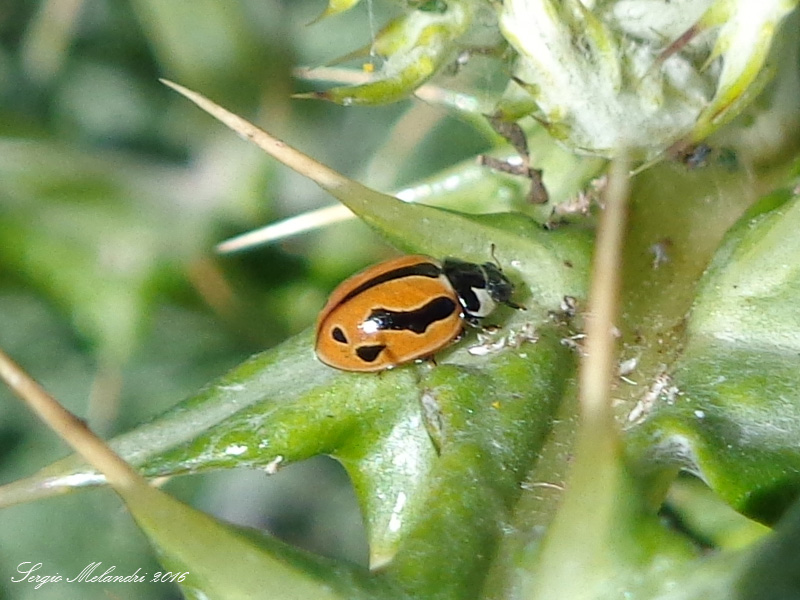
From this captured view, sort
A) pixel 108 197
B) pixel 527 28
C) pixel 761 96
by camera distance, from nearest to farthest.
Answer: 1. pixel 527 28
2. pixel 761 96
3. pixel 108 197

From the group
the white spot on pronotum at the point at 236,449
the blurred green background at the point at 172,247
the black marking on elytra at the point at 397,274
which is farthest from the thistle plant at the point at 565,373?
the blurred green background at the point at 172,247

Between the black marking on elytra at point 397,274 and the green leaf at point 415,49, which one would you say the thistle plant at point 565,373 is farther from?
the black marking on elytra at point 397,274

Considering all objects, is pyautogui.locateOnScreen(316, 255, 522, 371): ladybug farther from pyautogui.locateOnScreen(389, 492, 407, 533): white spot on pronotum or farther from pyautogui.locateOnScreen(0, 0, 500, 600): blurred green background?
pyautogui.locateOnScreen(0, 0, 500, 600): blurred green background

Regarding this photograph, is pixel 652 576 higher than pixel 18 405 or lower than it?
higher

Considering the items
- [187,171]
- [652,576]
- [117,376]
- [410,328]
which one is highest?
[652,576]

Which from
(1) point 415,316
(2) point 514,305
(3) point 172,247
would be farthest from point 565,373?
(3) point 172,247

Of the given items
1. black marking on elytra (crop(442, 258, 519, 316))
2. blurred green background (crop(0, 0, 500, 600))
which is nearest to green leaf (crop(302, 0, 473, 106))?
black marking on elytra (crop(442, 258, 519, 316))

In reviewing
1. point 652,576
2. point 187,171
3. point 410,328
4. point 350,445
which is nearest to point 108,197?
point 187,171

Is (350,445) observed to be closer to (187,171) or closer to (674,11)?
(674,11)

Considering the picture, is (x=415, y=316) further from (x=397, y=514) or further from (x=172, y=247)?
(x=172, y=247)
